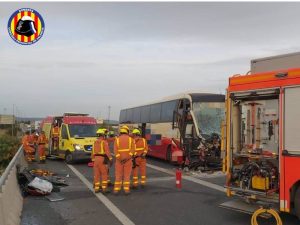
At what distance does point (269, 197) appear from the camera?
797cm

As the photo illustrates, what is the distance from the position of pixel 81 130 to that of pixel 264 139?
11974 millimetres

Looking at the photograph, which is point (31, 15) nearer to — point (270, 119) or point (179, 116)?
point (179, 116)

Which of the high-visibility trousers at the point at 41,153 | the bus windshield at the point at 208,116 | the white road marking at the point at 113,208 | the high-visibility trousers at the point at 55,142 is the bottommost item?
the white road marking at the point at 113,208

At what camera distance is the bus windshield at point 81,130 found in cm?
1953

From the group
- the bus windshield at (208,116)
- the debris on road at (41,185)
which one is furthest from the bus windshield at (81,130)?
the debris on road at (41,185)

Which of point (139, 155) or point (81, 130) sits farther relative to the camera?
point (81, 130)

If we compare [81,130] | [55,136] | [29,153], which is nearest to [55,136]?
[55,136]

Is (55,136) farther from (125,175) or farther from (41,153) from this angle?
(125,175)

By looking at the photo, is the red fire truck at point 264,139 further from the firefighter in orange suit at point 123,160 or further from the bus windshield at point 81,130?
the bus windshield at point 81,130

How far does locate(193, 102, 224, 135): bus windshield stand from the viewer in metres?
16.8

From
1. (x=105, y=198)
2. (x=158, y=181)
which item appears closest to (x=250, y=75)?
(x=105, y=198)

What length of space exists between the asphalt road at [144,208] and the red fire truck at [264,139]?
0.57 metres

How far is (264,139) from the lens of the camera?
9445 millimetres

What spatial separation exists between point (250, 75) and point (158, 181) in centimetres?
608
